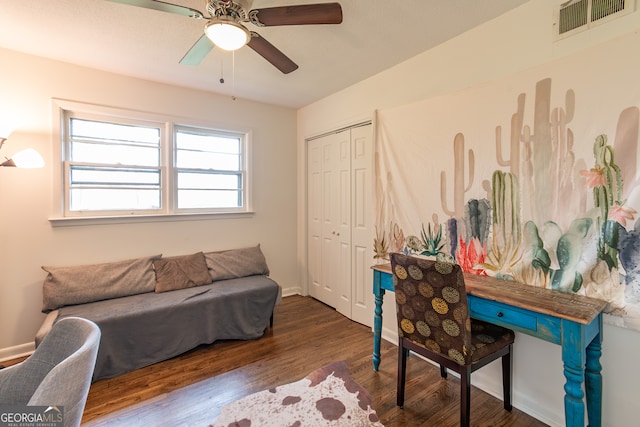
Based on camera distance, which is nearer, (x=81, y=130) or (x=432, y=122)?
(x=432, y=122)

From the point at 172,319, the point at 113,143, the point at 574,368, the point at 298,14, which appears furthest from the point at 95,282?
the point at 574,368

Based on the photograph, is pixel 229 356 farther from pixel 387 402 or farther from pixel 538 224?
pixel 538 224

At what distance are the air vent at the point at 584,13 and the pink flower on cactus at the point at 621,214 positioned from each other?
99 cm

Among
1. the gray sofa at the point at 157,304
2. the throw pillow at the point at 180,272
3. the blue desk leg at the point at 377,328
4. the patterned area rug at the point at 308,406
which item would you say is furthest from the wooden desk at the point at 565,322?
the throw pillow at the point at 180,272

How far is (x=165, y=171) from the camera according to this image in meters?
3.13

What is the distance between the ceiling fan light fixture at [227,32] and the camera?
1.45 metres

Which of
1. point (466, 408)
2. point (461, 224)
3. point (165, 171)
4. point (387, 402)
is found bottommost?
point (387, 402)

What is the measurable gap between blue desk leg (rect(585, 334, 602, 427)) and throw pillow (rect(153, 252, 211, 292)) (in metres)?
2.93

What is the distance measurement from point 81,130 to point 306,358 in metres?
2.95

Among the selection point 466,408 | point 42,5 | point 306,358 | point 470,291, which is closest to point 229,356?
point 306,358

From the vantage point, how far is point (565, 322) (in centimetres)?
135

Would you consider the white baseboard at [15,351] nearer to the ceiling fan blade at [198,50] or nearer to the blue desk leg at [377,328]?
the ceiling fan blade at [198,50]

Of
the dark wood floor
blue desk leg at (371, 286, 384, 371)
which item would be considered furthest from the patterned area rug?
blue desk leg at (371, 286, 384, 371)

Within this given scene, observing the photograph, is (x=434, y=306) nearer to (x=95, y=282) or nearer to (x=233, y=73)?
(x=233, y=73)
